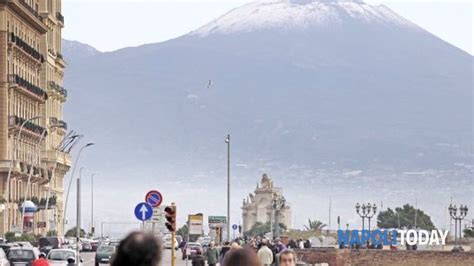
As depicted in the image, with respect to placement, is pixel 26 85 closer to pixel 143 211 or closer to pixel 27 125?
pixel 27 125

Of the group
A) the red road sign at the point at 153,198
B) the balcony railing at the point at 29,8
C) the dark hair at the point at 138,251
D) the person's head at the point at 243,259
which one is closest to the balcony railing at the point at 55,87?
the balcony railing at the point at 29,8

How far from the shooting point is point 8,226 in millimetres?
104438

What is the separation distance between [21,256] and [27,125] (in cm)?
6221

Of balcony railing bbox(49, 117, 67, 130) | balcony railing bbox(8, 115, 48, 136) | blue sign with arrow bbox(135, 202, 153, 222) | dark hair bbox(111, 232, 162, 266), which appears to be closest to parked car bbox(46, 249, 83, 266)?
blue sign with arrow bbox(135, 202, 153, 222)

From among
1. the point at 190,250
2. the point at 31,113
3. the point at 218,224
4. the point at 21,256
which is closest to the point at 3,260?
the point at 21,256

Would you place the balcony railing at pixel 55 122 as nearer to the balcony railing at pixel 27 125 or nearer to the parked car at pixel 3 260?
the balcony railing at pixel 27 125

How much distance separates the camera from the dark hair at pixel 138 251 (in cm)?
931

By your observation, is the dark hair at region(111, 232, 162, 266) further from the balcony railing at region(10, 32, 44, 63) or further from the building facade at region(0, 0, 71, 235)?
the balcony railing at region(10, 32, 44, 63)

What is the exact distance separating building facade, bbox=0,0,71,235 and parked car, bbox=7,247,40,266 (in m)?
40.9

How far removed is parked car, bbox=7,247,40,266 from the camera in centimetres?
5447

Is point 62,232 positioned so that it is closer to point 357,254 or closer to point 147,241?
point 357,254

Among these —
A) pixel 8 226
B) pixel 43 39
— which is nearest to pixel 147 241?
pixel 8 226

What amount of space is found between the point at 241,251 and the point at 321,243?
99.0m

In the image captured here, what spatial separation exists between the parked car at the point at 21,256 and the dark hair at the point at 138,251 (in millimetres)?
45440
